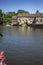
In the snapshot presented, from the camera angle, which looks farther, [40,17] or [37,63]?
[40,17]

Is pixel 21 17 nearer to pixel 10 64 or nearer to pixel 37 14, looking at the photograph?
pixel 37 14

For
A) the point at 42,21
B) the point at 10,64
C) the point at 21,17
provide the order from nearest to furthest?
the point at 10,64 < the point at 42,21 < the point at 21,17

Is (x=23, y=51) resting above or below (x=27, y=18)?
above

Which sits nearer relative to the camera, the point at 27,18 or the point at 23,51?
the point at 23,51

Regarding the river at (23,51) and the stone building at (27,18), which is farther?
the stone building at (27,18)

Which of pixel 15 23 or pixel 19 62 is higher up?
pixel 19 62

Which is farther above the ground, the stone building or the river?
the river

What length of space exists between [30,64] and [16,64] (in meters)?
0.60

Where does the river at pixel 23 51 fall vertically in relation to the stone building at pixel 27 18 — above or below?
above

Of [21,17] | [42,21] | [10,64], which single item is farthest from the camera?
[21,17]

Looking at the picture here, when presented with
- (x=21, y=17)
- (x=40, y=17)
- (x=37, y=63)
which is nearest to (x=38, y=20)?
(x=40, y=17)

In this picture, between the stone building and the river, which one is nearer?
the river

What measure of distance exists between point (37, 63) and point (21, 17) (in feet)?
235

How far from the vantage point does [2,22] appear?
253 ft
